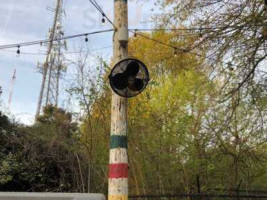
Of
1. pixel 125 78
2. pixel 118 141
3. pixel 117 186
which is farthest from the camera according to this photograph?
pixel 125 78

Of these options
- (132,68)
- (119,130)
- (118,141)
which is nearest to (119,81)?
(132,68)

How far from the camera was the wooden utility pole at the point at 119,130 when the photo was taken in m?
3.95

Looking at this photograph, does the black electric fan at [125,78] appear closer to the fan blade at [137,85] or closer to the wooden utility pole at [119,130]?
the fan blade at [137,85]

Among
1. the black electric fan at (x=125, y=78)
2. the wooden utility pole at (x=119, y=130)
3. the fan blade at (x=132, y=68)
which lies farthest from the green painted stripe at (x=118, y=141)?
the fan blade at (x=132, y=68)

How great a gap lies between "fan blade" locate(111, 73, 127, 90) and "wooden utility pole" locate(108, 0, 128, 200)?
0.48 ft

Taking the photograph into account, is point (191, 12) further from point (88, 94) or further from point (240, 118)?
point (240, 118)

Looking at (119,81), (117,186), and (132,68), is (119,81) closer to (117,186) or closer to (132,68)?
(132,68)

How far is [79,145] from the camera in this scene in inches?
360

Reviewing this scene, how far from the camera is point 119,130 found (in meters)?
4.12

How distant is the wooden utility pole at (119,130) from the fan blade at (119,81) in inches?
5.7

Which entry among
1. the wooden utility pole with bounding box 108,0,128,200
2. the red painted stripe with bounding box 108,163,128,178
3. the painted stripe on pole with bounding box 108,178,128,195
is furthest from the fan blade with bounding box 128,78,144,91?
the painted stripe on pole with bounding box 108,178,128,195

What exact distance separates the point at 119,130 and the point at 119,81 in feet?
1.70

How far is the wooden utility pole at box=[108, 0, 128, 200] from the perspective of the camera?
13.0 ft

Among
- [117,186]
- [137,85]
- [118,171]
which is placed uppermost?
[137,85]
